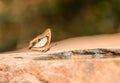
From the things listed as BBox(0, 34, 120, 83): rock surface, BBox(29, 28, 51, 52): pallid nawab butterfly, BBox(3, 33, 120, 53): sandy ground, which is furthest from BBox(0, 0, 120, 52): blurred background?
BBox(0, 34, 120, 83): rock surface

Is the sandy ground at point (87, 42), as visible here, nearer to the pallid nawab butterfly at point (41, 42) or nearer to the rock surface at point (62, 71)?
the pallid nawab butterfly at point (41, 42)

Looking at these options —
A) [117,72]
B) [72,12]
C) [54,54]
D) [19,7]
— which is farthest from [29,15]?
[117,72]

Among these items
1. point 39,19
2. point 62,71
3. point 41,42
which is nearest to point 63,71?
point 62,71

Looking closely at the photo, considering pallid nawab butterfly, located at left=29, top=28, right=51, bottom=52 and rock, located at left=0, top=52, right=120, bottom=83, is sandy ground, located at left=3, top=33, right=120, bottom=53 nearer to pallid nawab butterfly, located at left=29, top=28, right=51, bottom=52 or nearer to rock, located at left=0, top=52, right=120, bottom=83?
pallid nawab butterfly, located at left=29, top=28, right=51, bottom=52

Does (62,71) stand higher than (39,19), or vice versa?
(39,19)

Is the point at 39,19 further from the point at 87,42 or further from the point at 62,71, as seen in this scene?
the point at 62,71

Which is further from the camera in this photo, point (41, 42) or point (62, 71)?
point (41, 42)

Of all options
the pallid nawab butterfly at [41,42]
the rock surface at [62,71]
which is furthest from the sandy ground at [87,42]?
the rock surface at [62,71]
